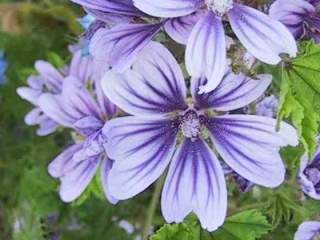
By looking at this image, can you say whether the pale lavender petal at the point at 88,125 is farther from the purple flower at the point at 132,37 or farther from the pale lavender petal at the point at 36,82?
the pale lavender petal at the point at 36,82

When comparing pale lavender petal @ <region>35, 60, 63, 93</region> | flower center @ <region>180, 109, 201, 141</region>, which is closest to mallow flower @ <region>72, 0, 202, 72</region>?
flower center @ <region>180, 109, 201, 141</region>

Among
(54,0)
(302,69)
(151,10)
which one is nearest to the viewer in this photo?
(151,10)

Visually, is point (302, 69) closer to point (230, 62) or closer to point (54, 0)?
point (230, 62)

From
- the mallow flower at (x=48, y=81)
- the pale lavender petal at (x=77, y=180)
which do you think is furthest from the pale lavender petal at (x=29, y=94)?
the pale lavender petal at (x=77, y=180)

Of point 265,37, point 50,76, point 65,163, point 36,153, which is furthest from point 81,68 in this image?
point 265,37

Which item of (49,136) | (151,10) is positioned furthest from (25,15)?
(151,10)

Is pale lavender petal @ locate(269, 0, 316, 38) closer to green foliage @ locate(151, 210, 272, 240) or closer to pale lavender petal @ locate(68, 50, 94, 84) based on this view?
green foliage @ locate(151, 210, 272, 240)

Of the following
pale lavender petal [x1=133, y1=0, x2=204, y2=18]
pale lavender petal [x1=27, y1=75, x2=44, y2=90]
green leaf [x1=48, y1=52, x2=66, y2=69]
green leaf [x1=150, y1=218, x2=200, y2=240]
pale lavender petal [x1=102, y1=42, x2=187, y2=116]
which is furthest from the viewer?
green leaf [x1=48, y1=52, x2=66, y2=69]
